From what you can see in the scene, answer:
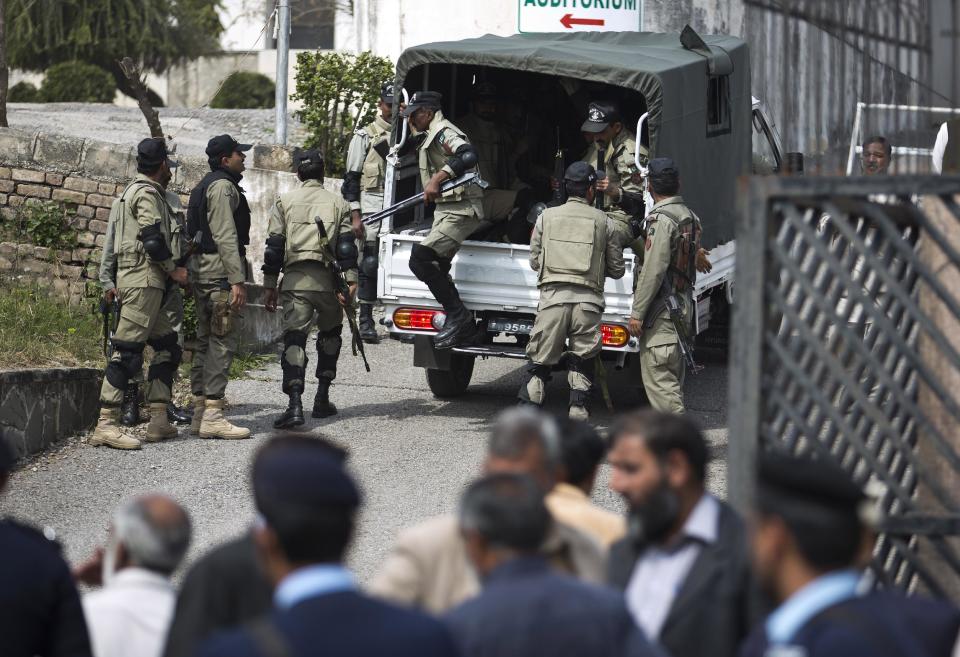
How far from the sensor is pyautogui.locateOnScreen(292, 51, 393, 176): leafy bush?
54.2ft

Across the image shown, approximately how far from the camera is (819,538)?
2.85m

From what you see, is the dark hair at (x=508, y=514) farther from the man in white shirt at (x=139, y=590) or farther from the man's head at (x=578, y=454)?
the man's head at (x=578, y=454)

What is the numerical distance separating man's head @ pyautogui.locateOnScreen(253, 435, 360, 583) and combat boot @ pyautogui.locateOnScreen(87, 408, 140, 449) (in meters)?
6.59

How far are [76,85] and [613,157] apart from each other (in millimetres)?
23339

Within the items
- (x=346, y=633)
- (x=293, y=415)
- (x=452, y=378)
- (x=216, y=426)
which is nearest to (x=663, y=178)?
(x=452, y=378)

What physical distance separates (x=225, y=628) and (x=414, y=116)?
7.05 m

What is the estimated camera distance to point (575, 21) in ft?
48.3

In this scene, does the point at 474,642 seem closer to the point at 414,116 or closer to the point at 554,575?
the point at 554,575

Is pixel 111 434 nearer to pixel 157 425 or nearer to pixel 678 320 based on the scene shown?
pixel 157 425

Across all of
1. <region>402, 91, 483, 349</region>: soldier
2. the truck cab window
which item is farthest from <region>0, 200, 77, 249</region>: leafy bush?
the truck cab window

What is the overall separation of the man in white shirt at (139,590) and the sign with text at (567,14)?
11.8 metres

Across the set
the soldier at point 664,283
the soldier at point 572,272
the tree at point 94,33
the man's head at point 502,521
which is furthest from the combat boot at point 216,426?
the tree at point 94,33

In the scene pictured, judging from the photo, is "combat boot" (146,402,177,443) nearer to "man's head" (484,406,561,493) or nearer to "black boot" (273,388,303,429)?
"black boot" (273,388,303,429)

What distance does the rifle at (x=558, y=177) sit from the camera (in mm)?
10754
